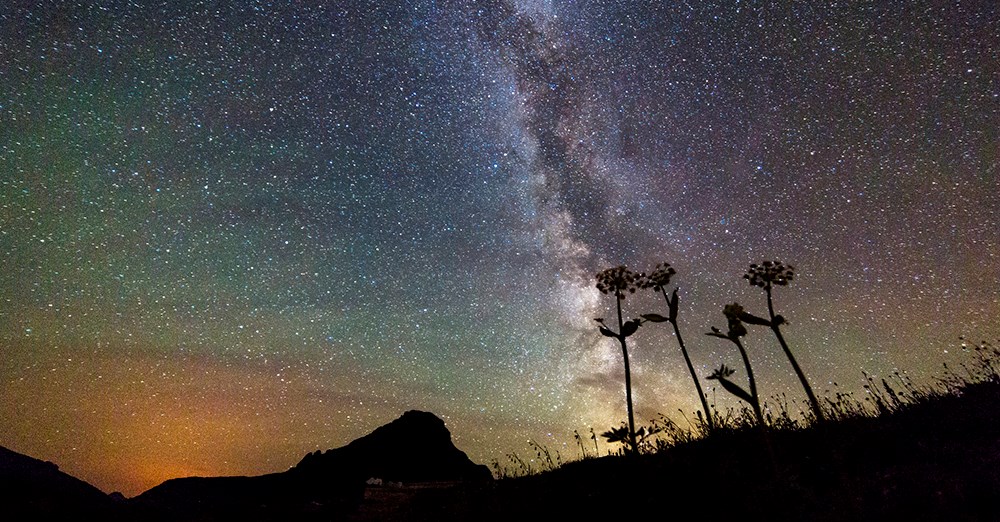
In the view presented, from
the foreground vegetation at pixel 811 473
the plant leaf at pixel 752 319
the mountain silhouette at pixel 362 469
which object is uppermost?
the mountain silhouette at pixel 362 469

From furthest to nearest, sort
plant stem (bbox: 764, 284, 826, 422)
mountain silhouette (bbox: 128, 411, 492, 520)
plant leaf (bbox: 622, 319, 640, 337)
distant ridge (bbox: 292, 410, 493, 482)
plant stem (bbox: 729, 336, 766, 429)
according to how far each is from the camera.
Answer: distant ridge (bbox: 292, 410, 493, 482)
mountain silhouette (bbox: 128, 411, 492, 520)
plant leaf (bbox: 622, 319, 640, 337)
plant stem (bbox: 764, 284, 826, 422)
plant stem (bbox: 729, 336, 766, 429)

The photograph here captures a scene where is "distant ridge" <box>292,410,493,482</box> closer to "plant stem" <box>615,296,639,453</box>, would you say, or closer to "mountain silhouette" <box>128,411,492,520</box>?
"mountain silhouette" <box>128,411,492,520</box>

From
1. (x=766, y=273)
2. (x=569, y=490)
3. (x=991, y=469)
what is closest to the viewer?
(x=991, y=469)

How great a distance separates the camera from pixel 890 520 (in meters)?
3.60

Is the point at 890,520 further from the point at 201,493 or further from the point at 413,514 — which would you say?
the point at 201,493

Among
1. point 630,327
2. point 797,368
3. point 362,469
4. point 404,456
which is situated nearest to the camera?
point 797,368

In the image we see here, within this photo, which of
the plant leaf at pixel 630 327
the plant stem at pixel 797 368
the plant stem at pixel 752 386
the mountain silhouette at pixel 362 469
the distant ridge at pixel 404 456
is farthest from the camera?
the distant ridge at pixel 404 456

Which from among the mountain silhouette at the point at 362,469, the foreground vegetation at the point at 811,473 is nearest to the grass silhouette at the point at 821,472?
the foreground vegetation at the point at 811,473

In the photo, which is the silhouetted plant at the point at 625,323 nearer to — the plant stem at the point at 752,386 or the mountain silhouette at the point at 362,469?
the plant stem at the point at 752,386

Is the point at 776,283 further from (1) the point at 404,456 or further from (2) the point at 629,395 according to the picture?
(1) the point at 404,456

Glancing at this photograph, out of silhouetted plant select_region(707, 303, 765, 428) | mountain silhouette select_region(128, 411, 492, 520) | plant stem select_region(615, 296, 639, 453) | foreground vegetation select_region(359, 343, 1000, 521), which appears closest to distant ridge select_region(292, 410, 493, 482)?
mountain silhouette select_region(128, 411, 492, 520)

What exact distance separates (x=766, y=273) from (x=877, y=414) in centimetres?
387

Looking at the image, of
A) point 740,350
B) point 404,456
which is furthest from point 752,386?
point 404,456

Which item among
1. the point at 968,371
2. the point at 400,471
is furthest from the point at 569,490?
the point at 400,471
